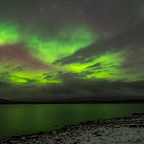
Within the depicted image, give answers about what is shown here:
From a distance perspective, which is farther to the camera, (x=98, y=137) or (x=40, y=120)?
(x=40, y=120)

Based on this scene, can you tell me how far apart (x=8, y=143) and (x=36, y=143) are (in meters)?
5.04

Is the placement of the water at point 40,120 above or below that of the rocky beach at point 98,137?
below

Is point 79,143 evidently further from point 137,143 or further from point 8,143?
point 8,143

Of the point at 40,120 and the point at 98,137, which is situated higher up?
the point at 98,137

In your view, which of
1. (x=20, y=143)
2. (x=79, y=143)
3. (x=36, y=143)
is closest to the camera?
(x=79, y=143)

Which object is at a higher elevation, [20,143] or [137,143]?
[137,143]

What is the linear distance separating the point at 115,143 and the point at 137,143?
1.52 m

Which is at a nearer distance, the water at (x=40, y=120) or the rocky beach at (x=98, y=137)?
the rocky beach at (x=98, y=137)

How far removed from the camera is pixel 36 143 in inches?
588

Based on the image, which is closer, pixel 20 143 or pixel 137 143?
pixel 137 143

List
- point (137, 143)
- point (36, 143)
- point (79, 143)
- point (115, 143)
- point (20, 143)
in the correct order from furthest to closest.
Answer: point (20, 143)
point (36, 143)
point (79, 143)
point (115, 143)
point (137, 143)

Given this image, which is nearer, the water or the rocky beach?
the rocky beach

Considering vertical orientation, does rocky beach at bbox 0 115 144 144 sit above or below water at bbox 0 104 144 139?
above

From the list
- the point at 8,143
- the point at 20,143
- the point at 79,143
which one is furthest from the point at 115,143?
the point at 8,143
